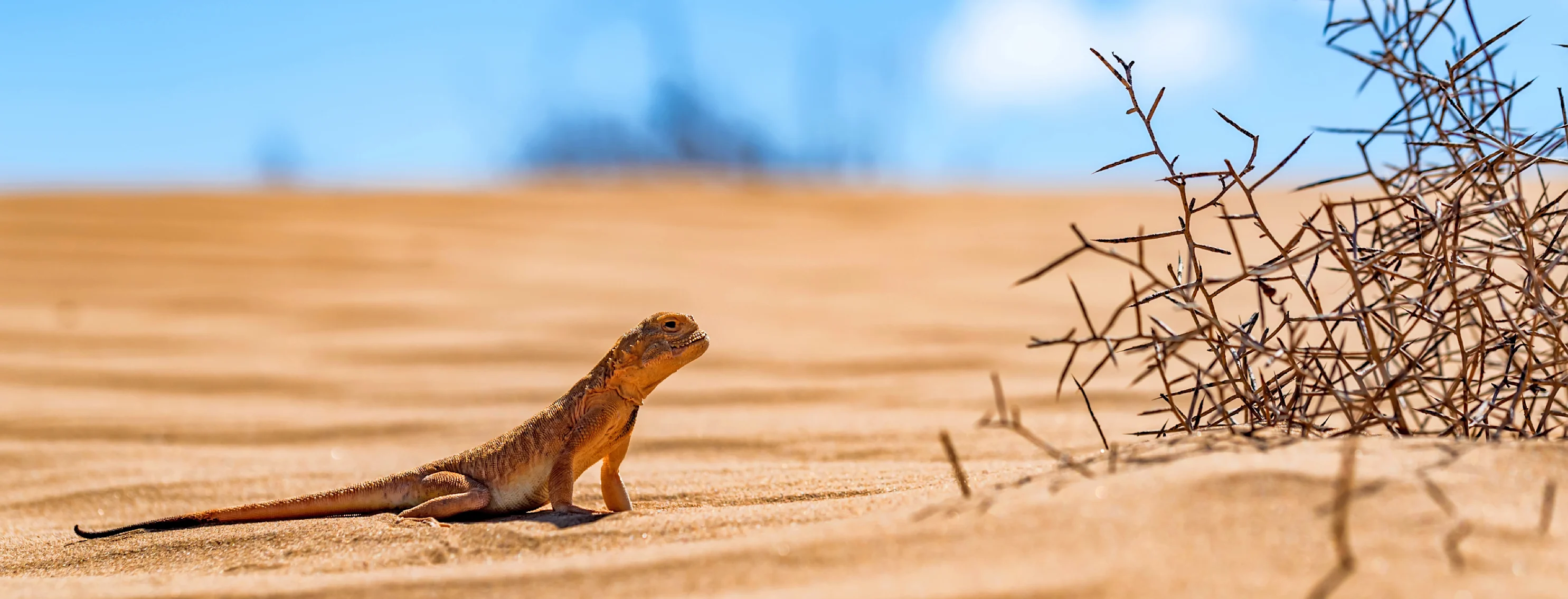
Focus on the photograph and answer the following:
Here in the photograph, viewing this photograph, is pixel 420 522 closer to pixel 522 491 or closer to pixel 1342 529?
pixel 522 491

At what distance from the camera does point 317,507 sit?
270 cm

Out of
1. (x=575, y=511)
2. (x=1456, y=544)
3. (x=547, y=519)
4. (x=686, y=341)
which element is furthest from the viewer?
(x=686, y=341)

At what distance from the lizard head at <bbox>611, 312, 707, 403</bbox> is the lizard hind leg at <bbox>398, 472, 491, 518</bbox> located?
411mm

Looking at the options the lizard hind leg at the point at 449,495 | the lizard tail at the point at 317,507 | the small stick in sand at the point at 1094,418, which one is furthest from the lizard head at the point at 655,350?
the small stick in sand at the point at 1094,418

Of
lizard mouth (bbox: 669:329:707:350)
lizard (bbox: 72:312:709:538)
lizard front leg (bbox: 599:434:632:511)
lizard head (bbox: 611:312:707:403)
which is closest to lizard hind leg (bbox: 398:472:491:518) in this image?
lizard (bbox: 72:312:709:538)

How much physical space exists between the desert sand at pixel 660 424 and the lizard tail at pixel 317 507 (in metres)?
0.07

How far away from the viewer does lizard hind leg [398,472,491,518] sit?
2.63m

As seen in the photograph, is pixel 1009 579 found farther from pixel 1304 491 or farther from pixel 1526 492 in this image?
pixel 1526 492

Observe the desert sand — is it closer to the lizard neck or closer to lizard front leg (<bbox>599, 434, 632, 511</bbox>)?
lizard front leg (<bbox>599, 434, 632, 511</bbox>)

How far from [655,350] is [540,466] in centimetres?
39

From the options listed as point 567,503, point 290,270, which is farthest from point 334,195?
point 567,503

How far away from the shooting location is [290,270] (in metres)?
8.55

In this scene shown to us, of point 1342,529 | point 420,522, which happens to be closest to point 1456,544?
point 1342,529

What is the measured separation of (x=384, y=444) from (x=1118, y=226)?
301 inches
